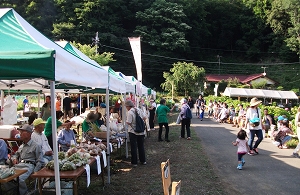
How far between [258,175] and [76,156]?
14.4 feet

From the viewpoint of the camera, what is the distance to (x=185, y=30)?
187 ft

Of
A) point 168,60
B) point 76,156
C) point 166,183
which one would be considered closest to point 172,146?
point 76,156

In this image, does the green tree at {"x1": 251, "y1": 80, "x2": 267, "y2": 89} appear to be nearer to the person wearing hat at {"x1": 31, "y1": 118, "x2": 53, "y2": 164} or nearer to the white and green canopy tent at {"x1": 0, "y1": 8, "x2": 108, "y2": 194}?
the person wearing hat at {"x1": 31, "y1": 118, "x2": 53, "y2": 164}

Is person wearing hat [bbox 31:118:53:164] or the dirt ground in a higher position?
person wearing hat [bbox 31:118:53:164]

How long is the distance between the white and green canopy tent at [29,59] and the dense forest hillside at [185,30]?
4666 cm

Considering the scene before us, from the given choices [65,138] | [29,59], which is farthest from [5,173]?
[65,138]

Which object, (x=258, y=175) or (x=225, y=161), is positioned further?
(x=225, y=161)

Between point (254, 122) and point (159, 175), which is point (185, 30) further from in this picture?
point (159, 175)

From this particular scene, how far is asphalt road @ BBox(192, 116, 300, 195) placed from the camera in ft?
20.2

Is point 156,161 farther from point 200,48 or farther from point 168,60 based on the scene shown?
point 200,48

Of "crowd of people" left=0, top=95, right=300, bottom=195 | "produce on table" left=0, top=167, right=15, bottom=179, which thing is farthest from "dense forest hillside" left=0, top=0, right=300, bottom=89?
"produce on table" left=0, top=167, right=15, bottom=179

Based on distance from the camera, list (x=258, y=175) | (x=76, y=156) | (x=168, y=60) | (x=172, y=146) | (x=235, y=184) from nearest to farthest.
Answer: (x=76, y=156) < (x=235, y=184) < (x=258, y=175) < (x=172, y=146) < (x=168, y=60)

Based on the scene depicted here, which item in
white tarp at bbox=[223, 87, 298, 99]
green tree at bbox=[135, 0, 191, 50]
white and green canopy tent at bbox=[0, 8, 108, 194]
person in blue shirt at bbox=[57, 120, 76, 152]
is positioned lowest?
person in blue shirt at bbox=[57, 120, 76, 152]

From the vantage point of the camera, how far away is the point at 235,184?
21.1 feet
